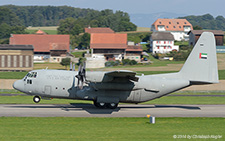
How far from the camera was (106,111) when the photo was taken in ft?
93.1

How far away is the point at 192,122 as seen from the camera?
2434cm

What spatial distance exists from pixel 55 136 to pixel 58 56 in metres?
Result: 98.2

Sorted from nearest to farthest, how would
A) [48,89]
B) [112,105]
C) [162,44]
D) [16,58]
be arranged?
[48,89] < [112,105] < [16,58] < [162,44]

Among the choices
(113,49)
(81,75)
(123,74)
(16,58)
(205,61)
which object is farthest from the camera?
(113,49)

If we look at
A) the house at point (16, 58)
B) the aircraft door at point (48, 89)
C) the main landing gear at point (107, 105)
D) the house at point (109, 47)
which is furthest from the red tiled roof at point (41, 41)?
the main landing gear at point (107, 105)

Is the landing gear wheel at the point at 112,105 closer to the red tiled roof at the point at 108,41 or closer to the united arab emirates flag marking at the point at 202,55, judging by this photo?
the united arab emirates flag marking at the point at 202,55

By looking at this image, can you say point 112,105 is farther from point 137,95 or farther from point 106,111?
point 137,95

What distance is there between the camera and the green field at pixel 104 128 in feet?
64.1

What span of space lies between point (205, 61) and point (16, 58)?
64385 mm

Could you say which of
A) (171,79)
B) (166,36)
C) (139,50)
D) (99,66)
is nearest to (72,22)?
(166,36)

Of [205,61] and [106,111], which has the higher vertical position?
[205,61]

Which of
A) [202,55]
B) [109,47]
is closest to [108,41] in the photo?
[109,47]

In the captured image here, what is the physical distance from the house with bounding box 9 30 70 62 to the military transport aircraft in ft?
278

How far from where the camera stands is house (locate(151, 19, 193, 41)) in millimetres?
174875
